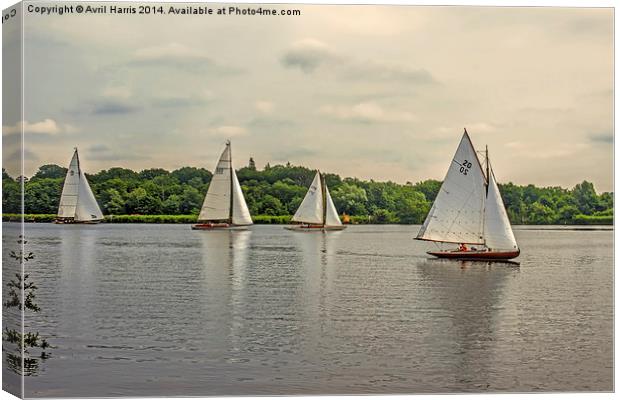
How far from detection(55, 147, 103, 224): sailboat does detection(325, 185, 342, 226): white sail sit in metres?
3.25

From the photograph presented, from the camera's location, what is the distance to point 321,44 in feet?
50.9

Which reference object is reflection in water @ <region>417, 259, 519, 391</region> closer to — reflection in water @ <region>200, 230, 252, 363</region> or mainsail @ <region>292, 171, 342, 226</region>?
mainsail @ <region>292, 171, 342, 226</region>

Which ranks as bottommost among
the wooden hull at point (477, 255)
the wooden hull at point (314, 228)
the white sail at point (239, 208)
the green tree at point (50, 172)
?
the wooden hull at point (477, 255)

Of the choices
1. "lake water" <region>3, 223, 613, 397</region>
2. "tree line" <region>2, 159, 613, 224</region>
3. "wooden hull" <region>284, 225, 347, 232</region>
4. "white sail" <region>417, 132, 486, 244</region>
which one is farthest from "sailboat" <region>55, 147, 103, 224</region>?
"white sail" <region>417, 132, 486, 244</region>

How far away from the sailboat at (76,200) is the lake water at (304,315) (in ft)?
0.76

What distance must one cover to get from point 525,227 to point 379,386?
4.98 meters

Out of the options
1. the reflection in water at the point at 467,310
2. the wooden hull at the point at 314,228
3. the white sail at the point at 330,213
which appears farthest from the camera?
the wooden hull at the point at 314,228

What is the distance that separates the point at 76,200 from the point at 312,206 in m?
3.57

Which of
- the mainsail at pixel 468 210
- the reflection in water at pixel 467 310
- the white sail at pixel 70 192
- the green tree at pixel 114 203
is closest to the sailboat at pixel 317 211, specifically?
the mainsail at pixel 468 210

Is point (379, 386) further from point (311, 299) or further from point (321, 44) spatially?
point (321, 44)

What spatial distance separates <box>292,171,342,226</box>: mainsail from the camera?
16516 millimetres

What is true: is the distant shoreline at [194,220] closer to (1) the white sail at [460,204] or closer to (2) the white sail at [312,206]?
(2) the white sail at [312,206]

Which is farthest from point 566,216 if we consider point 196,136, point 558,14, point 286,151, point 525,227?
point 196,136

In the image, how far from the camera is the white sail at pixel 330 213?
16.5 metres
